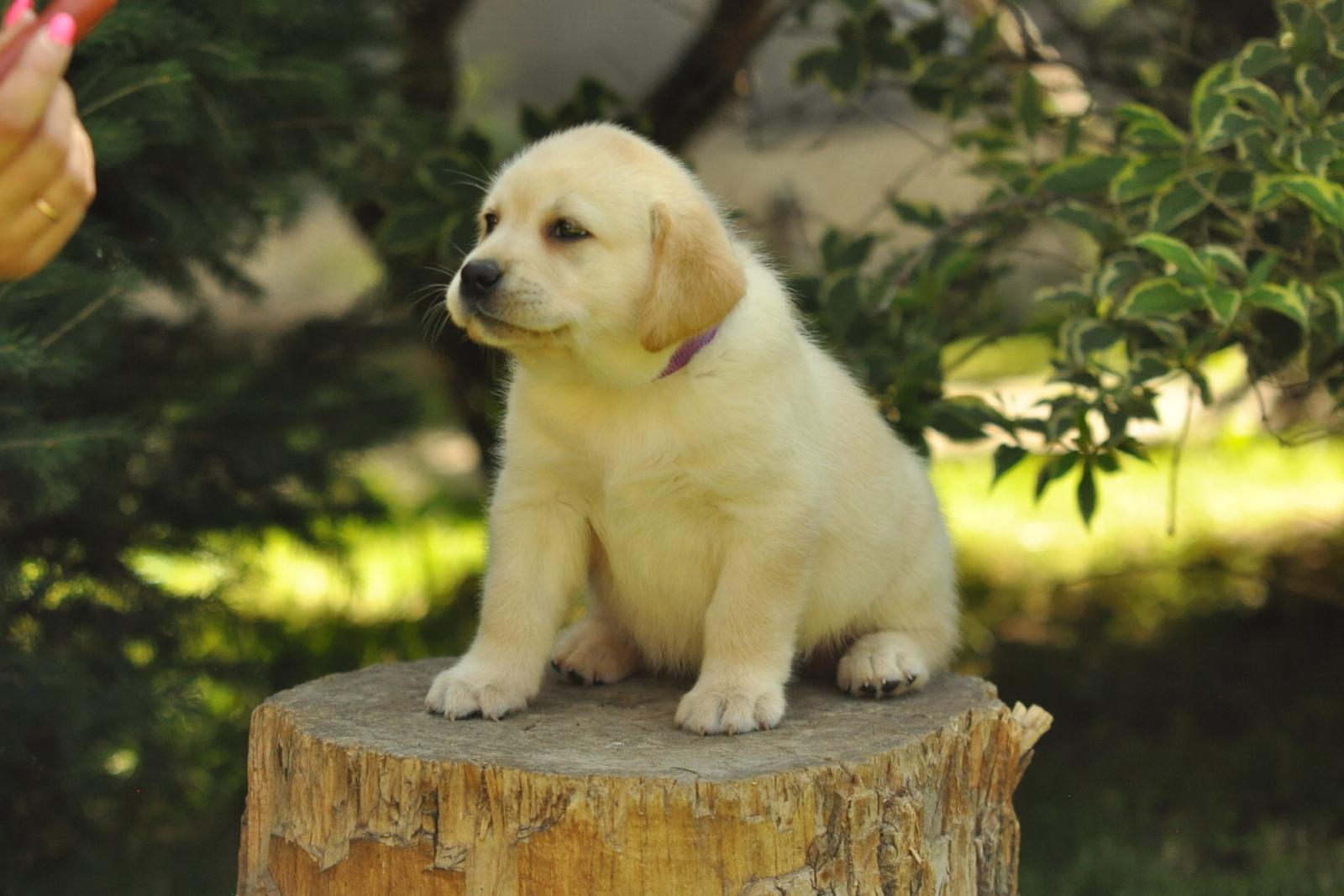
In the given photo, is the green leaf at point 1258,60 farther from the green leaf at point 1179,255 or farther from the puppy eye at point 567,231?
the puppy eye at point 567,231

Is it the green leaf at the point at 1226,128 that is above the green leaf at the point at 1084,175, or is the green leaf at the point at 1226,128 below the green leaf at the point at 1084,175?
above

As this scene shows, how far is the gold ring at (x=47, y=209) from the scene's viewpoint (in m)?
1.78

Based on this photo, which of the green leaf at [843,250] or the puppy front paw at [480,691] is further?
the green leaf at [843,250]

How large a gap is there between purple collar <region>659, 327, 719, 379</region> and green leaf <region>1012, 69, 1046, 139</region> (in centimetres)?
203

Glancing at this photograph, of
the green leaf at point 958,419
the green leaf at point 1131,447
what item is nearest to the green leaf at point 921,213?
the green leaf at point 958,419

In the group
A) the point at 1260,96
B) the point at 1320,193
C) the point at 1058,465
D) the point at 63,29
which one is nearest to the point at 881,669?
the point at 1058,465

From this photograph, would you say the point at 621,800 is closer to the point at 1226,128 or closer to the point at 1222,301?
the point at 1222,301

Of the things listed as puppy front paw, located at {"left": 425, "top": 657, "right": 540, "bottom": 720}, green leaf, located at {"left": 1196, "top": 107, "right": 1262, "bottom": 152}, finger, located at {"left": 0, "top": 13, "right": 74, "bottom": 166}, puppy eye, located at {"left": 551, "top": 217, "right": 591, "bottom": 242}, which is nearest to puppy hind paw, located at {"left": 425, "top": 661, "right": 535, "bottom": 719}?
puppy front paw, located at {"left": 425, "top": 657, "right": 540, "bottom": 720}

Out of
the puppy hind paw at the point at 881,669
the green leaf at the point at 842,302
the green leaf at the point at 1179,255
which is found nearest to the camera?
the puppy hind paw at the point at 881,669

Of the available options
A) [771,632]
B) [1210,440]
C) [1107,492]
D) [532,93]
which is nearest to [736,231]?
[771,632]

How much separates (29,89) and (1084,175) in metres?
2.85

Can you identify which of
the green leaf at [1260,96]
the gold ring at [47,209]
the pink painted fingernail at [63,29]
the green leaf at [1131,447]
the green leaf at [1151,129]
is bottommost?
the green leaf at [1131,447]

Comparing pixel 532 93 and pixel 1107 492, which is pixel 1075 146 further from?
pixel 532 93

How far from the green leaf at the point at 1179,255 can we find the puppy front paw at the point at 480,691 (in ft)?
5.57
